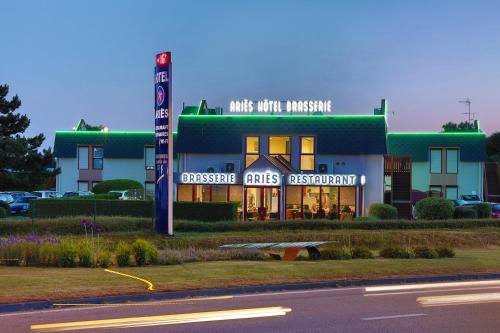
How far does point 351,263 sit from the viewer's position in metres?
20.9

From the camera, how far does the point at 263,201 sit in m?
42.7

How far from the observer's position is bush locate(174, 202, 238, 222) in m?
36.0

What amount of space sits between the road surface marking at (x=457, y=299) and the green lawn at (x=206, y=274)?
3.62m

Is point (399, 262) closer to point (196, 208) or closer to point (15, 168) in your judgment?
point (196, 208)

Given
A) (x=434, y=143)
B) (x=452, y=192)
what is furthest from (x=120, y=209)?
(x=452, y=192)

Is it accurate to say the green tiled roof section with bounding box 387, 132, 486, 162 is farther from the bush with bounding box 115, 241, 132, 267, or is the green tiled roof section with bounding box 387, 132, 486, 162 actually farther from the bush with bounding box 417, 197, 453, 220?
the bush with bounding box 115, 241, 132, 267

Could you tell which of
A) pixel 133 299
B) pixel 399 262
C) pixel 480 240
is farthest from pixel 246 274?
pixel 480 240

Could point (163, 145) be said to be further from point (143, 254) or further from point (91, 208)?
point (143, 254)

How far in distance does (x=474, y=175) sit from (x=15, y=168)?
33.9m

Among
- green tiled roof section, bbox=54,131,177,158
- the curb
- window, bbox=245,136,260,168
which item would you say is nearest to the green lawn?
the curb

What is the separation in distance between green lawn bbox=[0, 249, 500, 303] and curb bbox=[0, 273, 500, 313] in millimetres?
272

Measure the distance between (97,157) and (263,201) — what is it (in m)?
19.2

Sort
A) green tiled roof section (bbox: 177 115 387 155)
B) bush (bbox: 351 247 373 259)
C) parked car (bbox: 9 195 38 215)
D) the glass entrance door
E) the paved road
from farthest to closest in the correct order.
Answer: parked car (bbox: 9 195 38 215)
green tiled roof section (bbox: 177 115 387 155)
the glass entrance door
bush (bbox: 351 247 373 259)
the paved road

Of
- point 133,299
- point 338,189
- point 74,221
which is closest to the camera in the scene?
point 133,299
